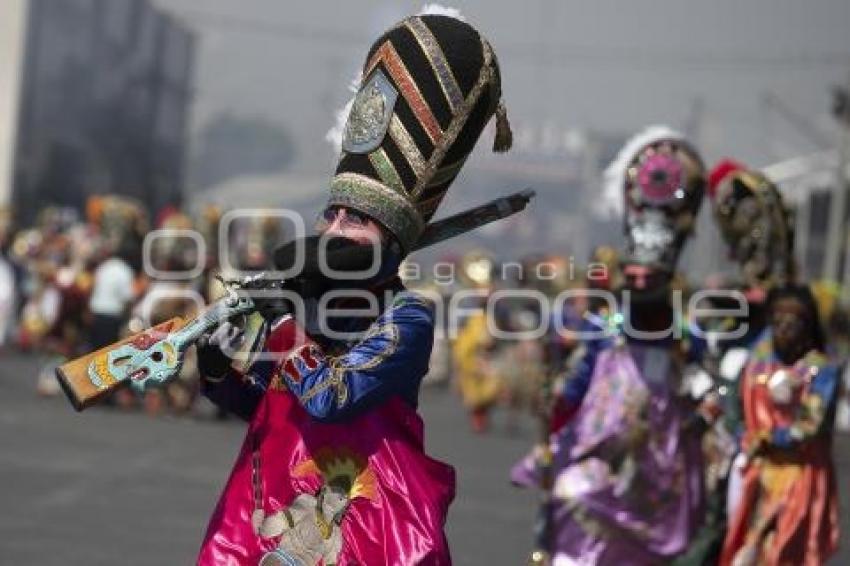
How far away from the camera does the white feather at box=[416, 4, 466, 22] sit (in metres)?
5.57

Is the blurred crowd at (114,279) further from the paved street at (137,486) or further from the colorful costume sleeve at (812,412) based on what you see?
the colorful costume sleeve at (812,412)

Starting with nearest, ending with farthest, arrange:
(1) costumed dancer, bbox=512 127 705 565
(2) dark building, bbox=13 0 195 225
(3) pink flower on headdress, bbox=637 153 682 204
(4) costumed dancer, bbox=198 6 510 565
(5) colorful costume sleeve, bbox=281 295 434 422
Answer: (5) colorful costume sleeve, bbox=281 295 434 422, (4) costumed dancer, bbox=198 6 510 565, (1) costumed dancer, bbox=512 127 705 565, (3) pink flower on headdress, bbox=637 153 682 204, (2) dark building, bbox=13 0 195 225

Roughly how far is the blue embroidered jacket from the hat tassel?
0.55 metres

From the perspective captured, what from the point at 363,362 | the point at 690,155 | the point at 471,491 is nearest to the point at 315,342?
the point at 363,362

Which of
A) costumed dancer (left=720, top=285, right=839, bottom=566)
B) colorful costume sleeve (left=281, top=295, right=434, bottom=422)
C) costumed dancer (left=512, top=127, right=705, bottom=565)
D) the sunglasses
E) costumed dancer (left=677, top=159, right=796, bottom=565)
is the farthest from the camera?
costumed dancer (left=677, top=159, right=796, bottom=565)

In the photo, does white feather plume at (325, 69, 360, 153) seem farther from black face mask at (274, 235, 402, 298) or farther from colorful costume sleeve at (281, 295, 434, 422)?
colorful costume sleeve at (281, 295, 434, 422)

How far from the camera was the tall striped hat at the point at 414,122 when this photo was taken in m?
5.38

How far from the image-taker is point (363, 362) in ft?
17.0

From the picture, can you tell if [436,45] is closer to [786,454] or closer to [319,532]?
[319,532]

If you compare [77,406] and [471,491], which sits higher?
[77,406]

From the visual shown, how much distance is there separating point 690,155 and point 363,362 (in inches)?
204

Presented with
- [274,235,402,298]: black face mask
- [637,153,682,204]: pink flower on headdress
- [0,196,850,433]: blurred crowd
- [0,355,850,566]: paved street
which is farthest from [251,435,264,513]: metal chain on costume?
[0,196,850,433]: blurred crowd

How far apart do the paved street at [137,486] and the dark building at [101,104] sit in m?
16.5

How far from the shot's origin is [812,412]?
9289mm
